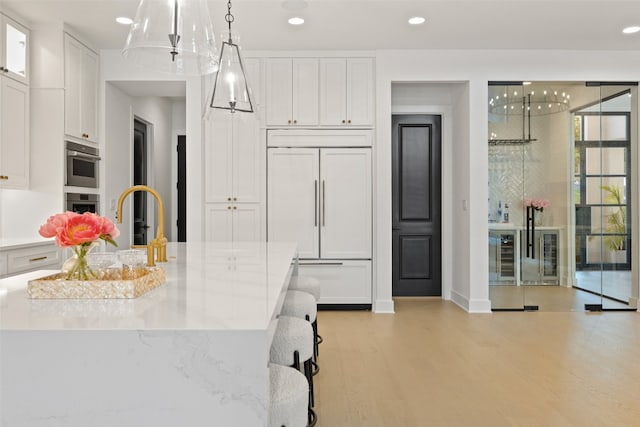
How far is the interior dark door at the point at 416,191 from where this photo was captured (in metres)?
5.52

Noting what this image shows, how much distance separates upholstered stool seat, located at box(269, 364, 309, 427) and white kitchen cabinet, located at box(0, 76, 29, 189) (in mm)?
3365

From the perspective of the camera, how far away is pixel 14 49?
372 centimetres

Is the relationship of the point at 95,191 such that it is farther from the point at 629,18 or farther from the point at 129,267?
the point at 629,18

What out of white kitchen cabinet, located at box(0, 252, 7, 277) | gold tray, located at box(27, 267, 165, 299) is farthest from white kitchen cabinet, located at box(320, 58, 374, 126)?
gold tray, located at box(27, 267, 165, 299)

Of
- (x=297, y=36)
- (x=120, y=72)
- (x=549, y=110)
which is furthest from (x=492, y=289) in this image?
(x=120, y=72)

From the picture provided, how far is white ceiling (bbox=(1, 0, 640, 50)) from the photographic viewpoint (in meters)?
3.67

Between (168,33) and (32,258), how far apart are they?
98.2 inches

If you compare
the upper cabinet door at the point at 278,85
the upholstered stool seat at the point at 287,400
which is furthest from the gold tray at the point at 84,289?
the upper cabinet door at the point at 278,85

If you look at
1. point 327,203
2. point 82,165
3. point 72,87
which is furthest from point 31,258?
point 327,203

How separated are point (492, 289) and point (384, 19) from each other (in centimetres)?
291

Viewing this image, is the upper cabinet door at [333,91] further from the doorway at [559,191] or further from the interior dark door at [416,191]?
the doorway at [559,191]

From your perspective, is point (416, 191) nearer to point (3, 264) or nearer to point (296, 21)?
point (296, 21)

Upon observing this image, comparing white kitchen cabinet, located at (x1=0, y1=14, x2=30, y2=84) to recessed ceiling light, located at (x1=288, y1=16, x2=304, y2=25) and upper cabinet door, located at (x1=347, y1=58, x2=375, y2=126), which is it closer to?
recessed ceiling light, located at (x1=288, y1=16, x2=304, y2=25)

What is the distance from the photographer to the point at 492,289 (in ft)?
15.8
